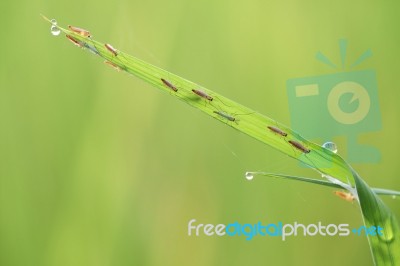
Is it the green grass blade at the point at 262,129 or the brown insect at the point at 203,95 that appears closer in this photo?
the green grass blade at the point at 262,129

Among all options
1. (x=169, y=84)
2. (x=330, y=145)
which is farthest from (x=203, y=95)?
(x=330, y=145)

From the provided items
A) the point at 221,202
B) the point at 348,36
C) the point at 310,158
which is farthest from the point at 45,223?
the point at 348,36

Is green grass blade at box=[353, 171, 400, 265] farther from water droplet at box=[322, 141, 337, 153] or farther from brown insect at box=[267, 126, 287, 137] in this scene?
water droplet at box=[322, 141, 337, 153]

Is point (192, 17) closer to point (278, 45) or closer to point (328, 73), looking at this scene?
point (278, 45)

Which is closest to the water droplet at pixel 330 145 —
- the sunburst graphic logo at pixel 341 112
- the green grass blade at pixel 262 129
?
the sunburst graphic logo at pixel 341 112

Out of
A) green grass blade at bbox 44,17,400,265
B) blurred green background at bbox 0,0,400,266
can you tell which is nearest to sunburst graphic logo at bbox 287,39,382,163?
blurred green background at bbox 0,0,400,266

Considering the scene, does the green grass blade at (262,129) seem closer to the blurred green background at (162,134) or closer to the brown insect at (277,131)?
the brown insect at (277,131)
